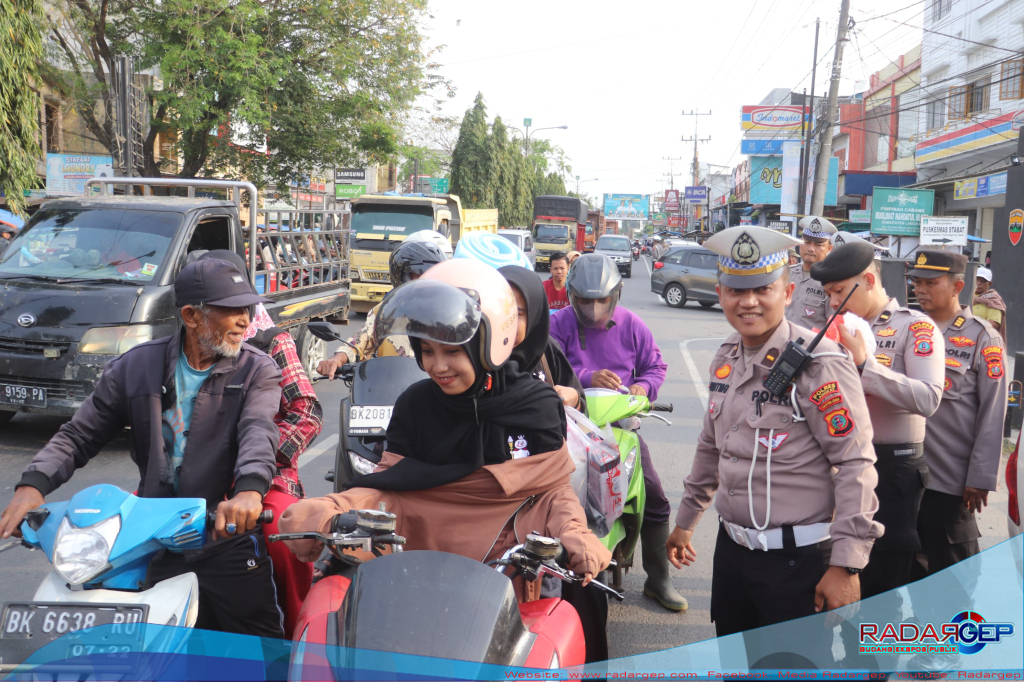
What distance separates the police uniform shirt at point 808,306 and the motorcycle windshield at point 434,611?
4.30 metres

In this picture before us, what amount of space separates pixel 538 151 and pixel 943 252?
87.4 metres

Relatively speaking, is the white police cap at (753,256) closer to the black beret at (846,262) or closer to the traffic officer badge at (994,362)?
the black beret at (846,262)

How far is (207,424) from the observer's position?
277 centimetres

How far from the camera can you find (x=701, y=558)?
5.34 m

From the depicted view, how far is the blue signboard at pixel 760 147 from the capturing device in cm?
5194

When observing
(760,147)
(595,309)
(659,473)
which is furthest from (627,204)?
(595,309)

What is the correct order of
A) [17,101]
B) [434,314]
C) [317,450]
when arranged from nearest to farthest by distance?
[434,314] < [317,450] < [17,101]

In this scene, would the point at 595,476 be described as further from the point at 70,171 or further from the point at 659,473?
the point at 70,171

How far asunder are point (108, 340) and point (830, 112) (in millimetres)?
18503

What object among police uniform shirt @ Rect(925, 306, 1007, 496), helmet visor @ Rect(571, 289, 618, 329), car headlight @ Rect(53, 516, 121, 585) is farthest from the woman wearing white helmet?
police uniform shirt @ Rect(925, 306, 1007, 496)

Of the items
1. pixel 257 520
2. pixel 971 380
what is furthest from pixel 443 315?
pixel 971 380

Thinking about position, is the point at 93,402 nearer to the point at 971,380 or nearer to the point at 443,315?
the point at 443,315

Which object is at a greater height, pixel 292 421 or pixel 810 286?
pixel 810 286

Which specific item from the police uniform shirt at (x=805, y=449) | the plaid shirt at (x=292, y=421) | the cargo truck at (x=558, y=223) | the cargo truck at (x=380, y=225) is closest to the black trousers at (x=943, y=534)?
the police uniform shirt at (x=805, y=449)
